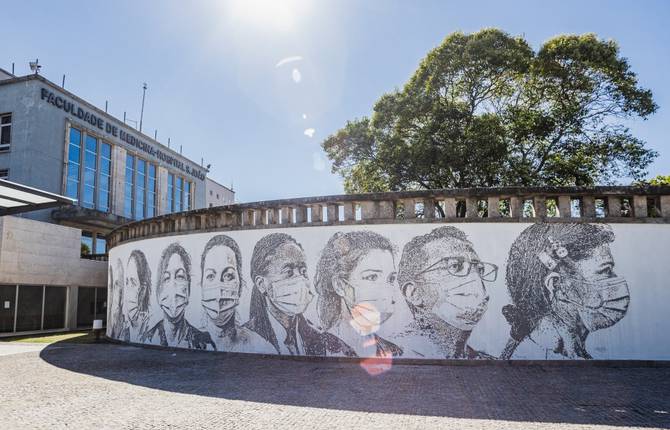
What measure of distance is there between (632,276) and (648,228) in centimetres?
105

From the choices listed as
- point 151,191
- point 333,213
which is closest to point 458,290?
point 333,213

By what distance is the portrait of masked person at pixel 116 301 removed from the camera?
1486cm

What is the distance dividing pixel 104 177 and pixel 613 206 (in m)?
32.7

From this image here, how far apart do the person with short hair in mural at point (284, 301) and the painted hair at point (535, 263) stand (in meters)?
3.54

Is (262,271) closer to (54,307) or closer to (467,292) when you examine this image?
(467,292)

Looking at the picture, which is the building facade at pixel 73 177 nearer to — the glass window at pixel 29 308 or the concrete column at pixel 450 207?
the glass window at pixel 29 308

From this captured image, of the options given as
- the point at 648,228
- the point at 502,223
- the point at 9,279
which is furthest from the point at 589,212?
the point at 9,279

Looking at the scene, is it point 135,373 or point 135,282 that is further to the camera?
point 135,282

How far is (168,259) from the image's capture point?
1278cm

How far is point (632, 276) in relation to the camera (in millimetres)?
9664

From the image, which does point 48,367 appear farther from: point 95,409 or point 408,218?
point 408,218

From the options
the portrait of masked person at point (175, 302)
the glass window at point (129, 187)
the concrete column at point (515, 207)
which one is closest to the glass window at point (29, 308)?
the portrait of masked person at point (175, 302)

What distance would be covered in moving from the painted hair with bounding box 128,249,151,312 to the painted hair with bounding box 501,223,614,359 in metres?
9.48

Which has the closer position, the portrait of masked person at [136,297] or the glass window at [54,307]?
the portrait of masked person at [136,297]
